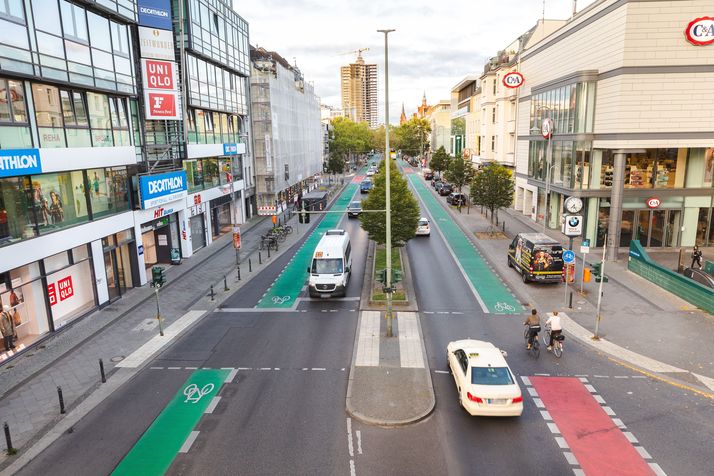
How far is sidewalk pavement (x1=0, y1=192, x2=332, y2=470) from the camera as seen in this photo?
13570 mm

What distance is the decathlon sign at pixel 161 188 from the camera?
26.0m

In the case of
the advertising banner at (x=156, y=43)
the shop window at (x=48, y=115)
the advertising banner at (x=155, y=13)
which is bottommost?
the shop window at (x=48, y=115)

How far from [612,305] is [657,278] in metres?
4.64

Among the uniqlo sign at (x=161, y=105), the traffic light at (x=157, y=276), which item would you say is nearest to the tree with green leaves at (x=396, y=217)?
the traffic light at (x=157, y=276)

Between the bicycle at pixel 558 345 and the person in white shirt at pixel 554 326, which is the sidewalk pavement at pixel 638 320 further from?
the person in white shirt at pixel 554 326

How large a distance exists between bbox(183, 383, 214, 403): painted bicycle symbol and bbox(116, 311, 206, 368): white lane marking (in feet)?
10.2

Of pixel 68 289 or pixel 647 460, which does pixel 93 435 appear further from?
pixel 647 460

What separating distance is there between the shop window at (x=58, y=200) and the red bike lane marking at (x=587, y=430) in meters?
19.7

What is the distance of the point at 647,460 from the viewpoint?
36.4ft

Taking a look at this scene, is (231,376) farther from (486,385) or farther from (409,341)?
(486,385)

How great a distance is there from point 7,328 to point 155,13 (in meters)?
18.5

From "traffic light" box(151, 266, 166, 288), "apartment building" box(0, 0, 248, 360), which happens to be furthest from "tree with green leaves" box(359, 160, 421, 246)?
"traffic light" box(151, 266, 166, 288)

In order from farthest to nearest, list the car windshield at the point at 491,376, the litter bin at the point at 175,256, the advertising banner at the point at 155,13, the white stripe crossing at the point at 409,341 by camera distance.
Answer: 1. the litter bin at the point at 175,256
2. the advertising banner at the point at 155,13
3. the white stripe crossing at the point at 409,341
4. the car windshield at the point at 491,376

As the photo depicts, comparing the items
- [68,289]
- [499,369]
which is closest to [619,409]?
[499,369]
